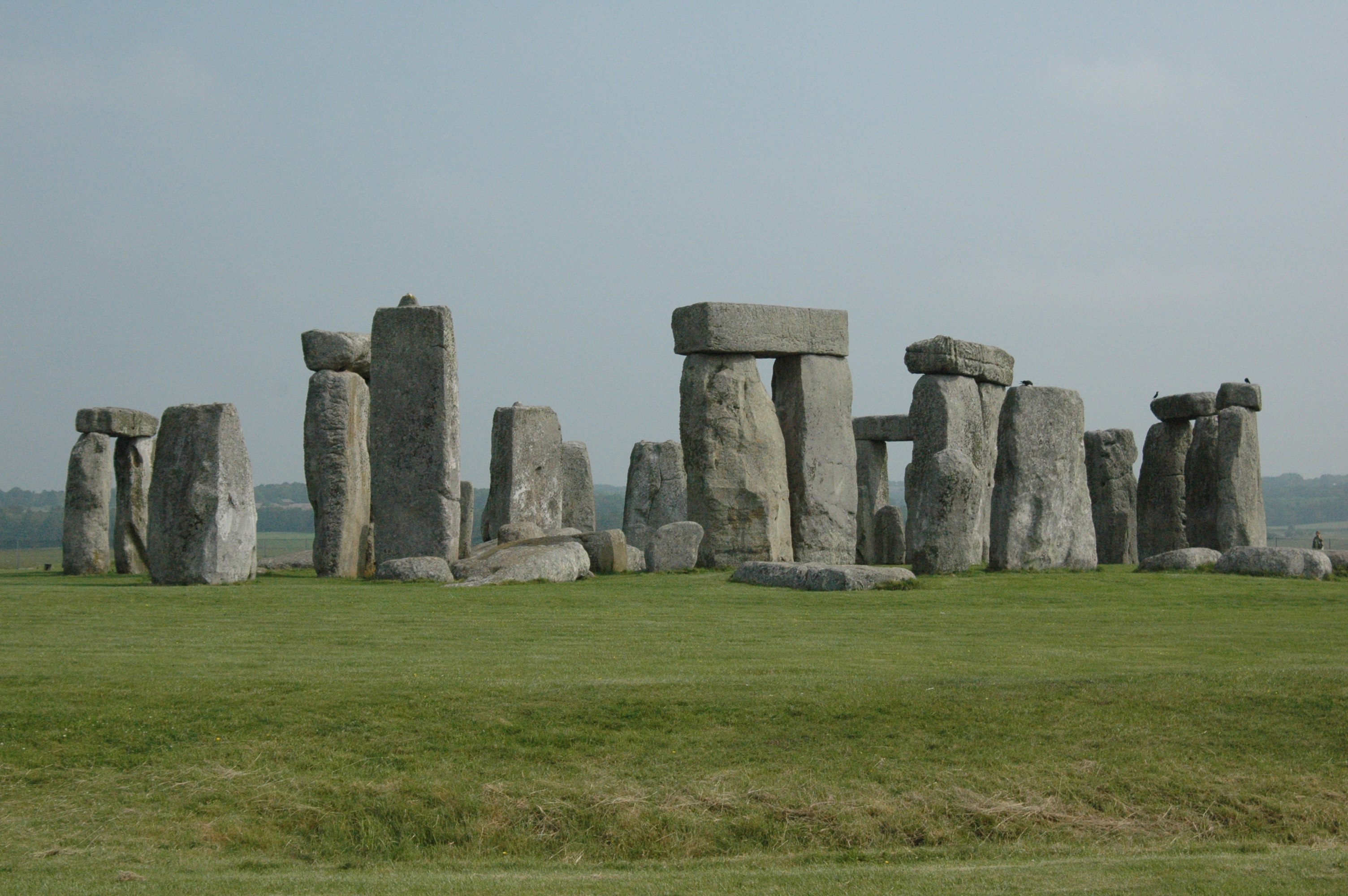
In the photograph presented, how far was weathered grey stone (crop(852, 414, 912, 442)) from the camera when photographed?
26391mm

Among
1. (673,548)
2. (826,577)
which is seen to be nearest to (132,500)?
(673,548)

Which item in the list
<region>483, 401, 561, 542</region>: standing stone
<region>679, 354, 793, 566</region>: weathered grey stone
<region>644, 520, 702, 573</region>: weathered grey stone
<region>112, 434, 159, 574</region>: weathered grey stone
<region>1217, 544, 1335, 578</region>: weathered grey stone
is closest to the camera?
<region>1217, 544, 1335, 578</region>: weathered grey stone

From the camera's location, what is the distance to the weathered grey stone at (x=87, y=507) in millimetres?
19672

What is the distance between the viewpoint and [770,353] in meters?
18.0

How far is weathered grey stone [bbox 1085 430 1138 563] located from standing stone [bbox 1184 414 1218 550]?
0.83m

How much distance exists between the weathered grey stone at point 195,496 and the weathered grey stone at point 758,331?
233 inches

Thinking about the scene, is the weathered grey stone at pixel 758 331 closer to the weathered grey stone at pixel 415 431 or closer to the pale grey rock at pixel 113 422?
the weathered grey stone at pixel 415 431

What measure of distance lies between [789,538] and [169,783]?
11.9 meters

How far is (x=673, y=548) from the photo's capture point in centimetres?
1650

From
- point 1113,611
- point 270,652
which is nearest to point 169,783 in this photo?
point 270,652

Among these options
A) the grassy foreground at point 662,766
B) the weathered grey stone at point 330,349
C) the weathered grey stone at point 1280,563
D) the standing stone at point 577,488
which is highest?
the weathered grey stone at point 330,349

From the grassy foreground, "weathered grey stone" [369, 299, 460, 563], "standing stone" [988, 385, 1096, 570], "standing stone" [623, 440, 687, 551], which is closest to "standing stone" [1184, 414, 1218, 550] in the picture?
"standing stone" [988, 385, 1096, 570]

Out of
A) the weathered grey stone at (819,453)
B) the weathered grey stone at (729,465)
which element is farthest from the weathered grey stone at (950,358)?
the weathered grey stone at (729,465)

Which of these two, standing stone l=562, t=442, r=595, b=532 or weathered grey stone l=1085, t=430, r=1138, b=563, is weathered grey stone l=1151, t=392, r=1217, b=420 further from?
standing stone l=562, t=442, r=595, b=532
